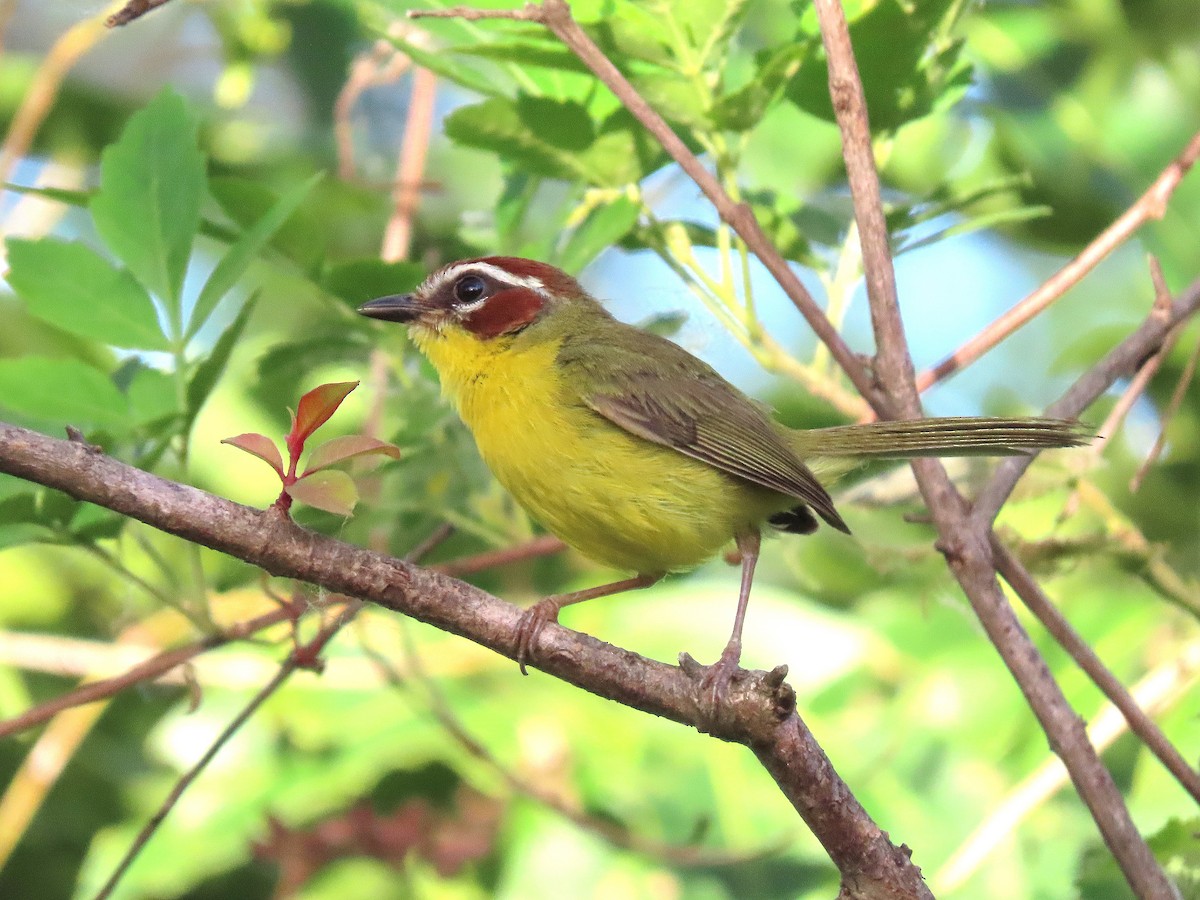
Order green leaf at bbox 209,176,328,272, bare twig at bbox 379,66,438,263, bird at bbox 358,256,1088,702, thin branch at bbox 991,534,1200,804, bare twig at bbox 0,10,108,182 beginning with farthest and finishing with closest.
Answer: bare twig at bbox 0,10,108,182 → bare twig at bbox 379,66,438,263 → bird at bbox 358,256,1088,702 → green leaf at bbox 209,176,328,272 → thin branch at bbox 991,534,1200,804

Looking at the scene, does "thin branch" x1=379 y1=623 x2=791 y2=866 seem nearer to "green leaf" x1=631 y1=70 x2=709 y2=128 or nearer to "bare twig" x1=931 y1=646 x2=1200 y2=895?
"bare twig" x1=931 y1=646 x2=1200 y2=895

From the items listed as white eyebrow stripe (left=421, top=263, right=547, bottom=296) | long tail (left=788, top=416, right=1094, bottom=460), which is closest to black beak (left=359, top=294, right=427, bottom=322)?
white eyebrow stripe (left=421, top=263, right=547, bottom=296)

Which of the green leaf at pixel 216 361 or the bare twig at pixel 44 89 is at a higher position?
the bare twig at pixel 44 89

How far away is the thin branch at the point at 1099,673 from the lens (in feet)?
7.16

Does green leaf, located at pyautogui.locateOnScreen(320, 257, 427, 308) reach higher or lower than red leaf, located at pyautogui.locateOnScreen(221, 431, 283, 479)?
higher

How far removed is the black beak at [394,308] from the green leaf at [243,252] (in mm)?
515

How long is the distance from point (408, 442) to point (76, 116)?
2358mm

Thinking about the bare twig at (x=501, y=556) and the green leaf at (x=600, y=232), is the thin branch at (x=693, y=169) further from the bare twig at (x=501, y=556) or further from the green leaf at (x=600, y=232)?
the bare twig at (x=501, y=556)

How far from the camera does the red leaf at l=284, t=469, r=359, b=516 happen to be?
1691 millimetres

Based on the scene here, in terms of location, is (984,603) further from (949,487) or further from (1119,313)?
(1119,313)

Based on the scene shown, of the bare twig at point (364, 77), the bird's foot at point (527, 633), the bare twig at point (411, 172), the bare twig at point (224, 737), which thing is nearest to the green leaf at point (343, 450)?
the bird's foot at point (527, 633)

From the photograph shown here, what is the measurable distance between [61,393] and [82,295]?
201 millimetres

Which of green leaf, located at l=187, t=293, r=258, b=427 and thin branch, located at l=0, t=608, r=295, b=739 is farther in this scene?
thin branch, located at l=0, t=608, r=295, b=739

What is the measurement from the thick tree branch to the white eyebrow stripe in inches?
62.9
